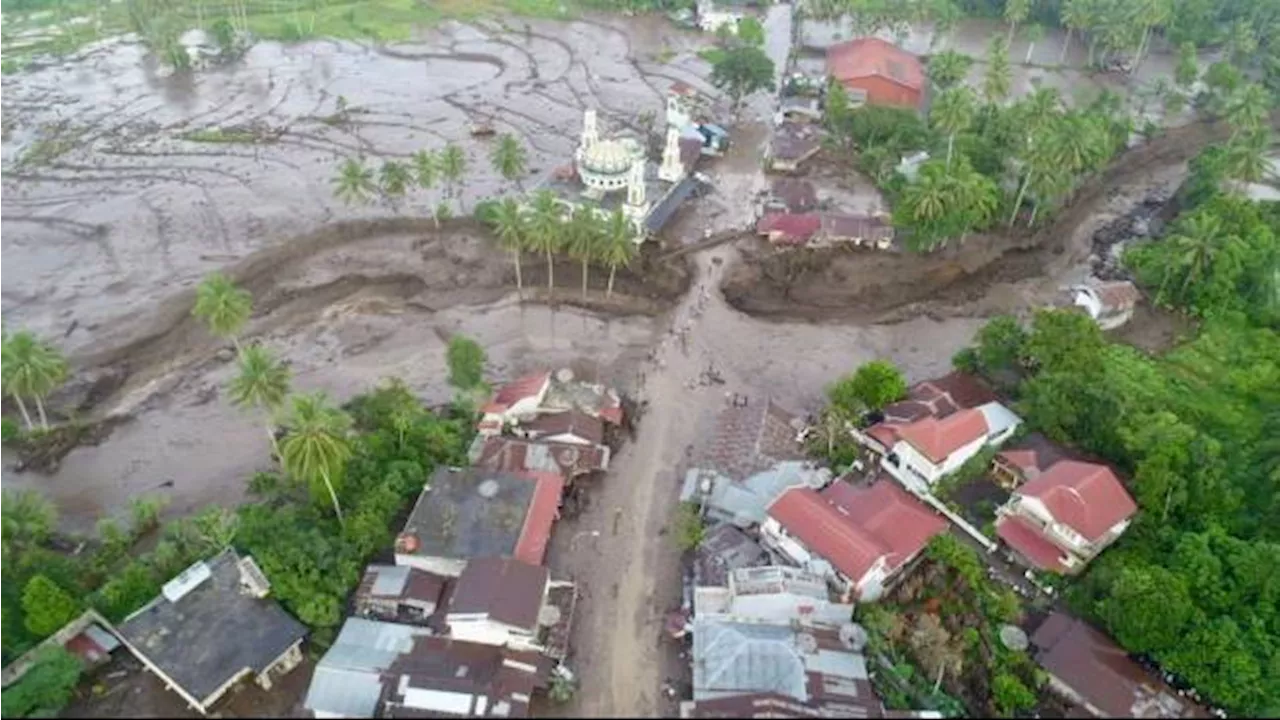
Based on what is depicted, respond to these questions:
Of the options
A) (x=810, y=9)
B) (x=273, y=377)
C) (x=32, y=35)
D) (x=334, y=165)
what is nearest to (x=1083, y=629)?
(x=273, y=377)

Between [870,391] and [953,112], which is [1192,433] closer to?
[870,391]

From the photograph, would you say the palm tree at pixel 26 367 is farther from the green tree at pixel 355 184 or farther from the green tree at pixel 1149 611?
the green tree at pixel 1149 611

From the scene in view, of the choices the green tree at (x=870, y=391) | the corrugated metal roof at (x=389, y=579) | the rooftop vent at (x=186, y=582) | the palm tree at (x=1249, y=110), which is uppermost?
the palm tree at (x=1249, y=110)

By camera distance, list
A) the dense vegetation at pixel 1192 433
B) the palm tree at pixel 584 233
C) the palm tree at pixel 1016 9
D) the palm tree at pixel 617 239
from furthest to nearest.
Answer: the palm tree at pixel 1016 9, the palm tree at pixel 584 233, the palm tree at pixel 617 239, the dense vegetation at pixel 1192 433

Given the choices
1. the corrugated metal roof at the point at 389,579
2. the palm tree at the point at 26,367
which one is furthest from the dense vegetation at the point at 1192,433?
the palm tree at the point at 26,367

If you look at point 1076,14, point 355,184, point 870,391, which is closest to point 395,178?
point 355,184

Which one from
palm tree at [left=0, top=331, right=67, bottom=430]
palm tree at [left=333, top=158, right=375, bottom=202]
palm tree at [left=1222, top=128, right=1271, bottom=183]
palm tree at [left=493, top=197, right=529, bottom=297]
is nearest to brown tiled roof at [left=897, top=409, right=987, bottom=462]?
palm tree at [left=493, top=197, right=529, bottom=297]
